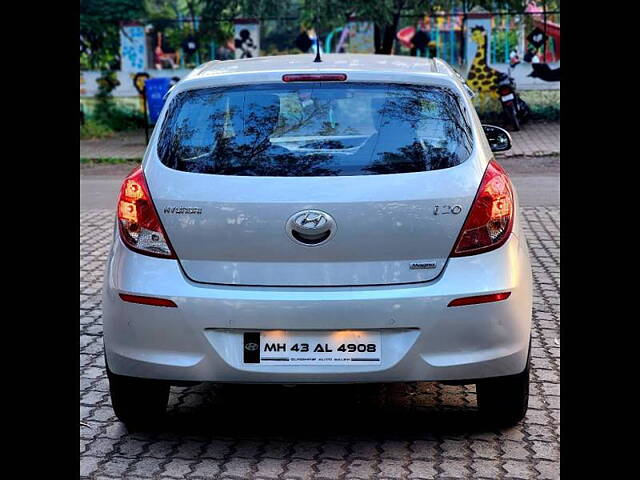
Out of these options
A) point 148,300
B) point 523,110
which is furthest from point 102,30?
point 148,300

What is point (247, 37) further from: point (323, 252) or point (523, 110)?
point (323, 252)

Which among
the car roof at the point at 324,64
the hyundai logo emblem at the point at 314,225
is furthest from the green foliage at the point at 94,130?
the hyundai logo emblem at the point at 314,225

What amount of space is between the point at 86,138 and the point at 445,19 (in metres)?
7.17

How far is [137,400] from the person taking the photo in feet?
17.1

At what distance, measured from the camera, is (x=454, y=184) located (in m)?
4.78

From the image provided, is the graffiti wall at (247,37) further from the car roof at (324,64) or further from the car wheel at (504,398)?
the car wheel at (504,398)

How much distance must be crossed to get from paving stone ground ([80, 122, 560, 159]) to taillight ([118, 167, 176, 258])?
13758mm

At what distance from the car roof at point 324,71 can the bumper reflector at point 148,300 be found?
99 cm

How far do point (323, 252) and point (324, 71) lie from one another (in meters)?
0.90

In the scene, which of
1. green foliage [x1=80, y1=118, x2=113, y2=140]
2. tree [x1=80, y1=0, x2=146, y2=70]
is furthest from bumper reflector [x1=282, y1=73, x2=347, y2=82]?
tree [x1=80, y1=0, x2=146, y2=70]

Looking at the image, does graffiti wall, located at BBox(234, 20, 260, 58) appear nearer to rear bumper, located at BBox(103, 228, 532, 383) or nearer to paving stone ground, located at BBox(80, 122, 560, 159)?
paving stone ground, located at BBox(80, 122, 560, 159)

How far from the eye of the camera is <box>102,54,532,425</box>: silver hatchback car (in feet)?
15.3
